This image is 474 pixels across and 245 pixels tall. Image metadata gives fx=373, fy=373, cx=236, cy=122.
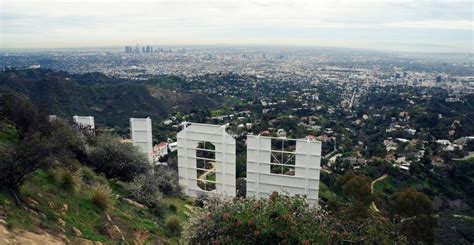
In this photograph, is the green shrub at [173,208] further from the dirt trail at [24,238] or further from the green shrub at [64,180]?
the dirt trail at [24,238]

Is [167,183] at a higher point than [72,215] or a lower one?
lower

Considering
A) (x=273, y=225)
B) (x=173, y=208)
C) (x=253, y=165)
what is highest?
(x=273, y=225)

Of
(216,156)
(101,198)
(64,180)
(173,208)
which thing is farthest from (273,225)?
(216,156)

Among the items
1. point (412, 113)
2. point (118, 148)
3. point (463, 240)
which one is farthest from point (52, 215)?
point (412, 113)

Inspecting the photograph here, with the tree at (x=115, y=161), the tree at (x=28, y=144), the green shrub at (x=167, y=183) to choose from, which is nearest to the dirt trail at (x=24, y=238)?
the tree at (x=28, y=144)

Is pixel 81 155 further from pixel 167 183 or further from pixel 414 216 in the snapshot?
pixel 414 216
